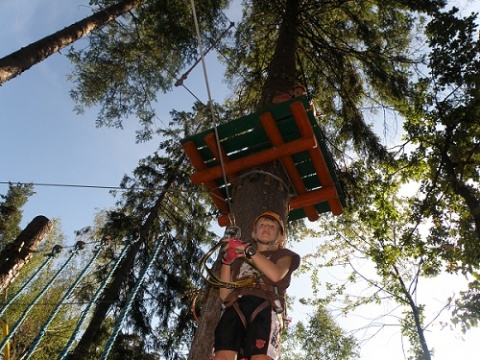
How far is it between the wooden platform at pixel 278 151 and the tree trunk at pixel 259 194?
19 cm

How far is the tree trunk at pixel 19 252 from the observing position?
639 cm

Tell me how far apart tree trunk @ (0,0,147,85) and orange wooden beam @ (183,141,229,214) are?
2.58 m

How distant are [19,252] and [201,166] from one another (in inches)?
166

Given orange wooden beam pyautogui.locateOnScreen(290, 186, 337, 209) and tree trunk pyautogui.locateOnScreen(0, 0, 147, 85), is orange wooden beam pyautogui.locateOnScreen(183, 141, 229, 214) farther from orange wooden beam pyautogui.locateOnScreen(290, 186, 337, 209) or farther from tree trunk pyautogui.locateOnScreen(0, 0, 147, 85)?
tree trunk pyautogui.locateOnScreen(0, 0, 147, 85)

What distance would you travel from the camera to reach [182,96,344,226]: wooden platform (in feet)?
12.6

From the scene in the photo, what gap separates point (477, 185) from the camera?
23.3 feet

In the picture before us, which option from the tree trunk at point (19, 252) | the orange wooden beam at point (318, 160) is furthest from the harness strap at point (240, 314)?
the tree trunk at point (19, 252)

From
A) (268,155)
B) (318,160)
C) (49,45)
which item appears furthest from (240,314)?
(49,45)

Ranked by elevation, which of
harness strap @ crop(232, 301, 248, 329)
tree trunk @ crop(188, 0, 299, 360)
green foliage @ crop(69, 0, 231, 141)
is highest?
green foliage @ crop(69, 0, 231, 141)

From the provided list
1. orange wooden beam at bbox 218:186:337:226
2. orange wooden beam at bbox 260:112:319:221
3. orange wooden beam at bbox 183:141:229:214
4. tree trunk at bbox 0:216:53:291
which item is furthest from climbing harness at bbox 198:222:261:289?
tree trunk at bbox 0:216:53:291

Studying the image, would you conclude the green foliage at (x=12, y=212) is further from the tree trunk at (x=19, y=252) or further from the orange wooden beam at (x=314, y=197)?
the orange wooden beam at (x=314, y=197)

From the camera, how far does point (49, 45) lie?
18.3 ft

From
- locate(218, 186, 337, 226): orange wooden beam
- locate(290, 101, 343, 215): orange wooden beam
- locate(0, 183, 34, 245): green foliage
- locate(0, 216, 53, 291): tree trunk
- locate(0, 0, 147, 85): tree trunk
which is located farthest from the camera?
locate(0, 183, 34, 245): green foliage

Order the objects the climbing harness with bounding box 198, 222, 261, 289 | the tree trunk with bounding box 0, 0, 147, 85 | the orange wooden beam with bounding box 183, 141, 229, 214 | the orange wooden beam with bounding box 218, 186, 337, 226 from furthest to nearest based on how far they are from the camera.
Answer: the tree trunk with bounding box 0, 0, 147, 85, the orange wooden beam with bounding box 218, 186, 337, 226, the orange wooden beam with bounding box 183, 141, 229, 214, the climbing harness with bounding box 198, 222, 261, 289
